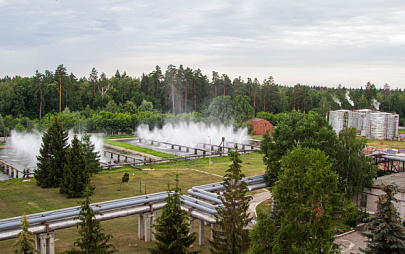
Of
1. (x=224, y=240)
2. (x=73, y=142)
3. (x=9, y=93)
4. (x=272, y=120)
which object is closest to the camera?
(x=224, y=240)

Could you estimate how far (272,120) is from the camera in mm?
92562

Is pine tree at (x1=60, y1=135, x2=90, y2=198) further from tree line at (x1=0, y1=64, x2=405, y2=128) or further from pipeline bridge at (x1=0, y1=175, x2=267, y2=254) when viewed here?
tree line at (x1=0, y1=64, x2=405, y2=128)

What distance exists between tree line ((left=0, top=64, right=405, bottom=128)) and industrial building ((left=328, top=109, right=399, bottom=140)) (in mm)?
15164

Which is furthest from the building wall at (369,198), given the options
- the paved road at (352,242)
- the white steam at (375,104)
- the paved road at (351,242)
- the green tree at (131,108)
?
the white steam at (375,104)

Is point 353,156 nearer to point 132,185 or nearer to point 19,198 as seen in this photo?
A: point 132,185

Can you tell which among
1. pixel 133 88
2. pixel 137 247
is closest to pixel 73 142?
pixel 137 247

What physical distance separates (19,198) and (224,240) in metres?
19.4

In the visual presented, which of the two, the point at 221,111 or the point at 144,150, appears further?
the point at 221,111

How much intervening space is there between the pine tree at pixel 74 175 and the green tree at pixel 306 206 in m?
19.6

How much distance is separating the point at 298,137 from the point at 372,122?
60175mm

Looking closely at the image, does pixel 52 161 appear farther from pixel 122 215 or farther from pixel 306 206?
pixel 306 206

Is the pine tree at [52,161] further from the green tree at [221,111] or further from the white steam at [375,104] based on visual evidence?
the white steam at [375,104]

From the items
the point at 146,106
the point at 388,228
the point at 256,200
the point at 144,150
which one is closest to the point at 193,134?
the point at 144,150

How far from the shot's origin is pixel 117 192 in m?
29.4
